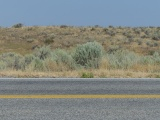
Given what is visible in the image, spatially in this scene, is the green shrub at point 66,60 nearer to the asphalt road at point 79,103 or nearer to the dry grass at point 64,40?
the asphalt road at point 79,103

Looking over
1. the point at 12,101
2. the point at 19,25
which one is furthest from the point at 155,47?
the point at 12,101

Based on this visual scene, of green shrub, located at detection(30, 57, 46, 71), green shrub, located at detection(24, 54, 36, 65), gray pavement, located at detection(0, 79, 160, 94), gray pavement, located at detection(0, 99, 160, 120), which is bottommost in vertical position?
gray pavement, located at detection(0, 99, 160, 120)

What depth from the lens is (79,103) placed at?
703 centimetres

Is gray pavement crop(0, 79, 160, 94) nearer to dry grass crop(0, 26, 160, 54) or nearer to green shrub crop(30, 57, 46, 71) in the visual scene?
green shrub crop(30, 57, 46, 71)

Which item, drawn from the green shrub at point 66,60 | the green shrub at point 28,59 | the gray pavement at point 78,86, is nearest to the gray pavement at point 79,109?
the gray pavement at point 78,86

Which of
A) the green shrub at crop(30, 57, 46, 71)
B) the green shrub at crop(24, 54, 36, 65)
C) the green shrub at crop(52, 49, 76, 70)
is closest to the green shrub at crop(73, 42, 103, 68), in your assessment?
the green shrub at crop(52, 49, 76, 70)

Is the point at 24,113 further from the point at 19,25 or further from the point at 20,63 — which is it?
the point at 19,25

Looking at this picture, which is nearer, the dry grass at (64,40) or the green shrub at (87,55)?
the green shrub at (87,55)

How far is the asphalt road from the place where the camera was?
6.08 metres

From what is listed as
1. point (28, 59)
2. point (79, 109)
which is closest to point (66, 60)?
point (28, 59)

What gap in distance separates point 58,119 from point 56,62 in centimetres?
883

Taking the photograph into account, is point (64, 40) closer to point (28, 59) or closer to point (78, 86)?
point (28, 59)

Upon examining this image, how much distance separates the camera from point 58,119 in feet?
19.2

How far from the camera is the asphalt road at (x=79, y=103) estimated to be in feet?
20.0
